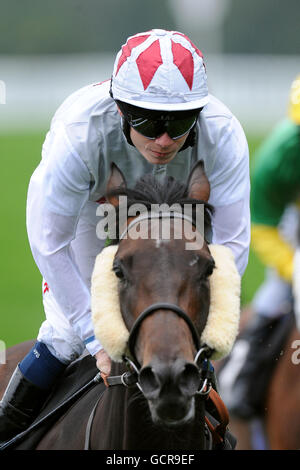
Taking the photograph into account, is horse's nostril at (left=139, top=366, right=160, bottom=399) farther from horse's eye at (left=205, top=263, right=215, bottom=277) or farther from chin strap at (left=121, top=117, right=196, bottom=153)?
chin strap at (left=121, top=117, right=196, bottom=153)

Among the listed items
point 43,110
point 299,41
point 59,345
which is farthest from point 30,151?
point 59,345

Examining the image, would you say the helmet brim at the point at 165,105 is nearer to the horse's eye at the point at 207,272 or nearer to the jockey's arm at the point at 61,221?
the jockey's arm at the point at 61,221

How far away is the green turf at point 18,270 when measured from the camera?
9766 millimetres

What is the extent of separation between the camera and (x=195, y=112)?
344 cm

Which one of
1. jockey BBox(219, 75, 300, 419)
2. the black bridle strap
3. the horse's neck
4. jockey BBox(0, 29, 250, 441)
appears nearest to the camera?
the black bridle strap

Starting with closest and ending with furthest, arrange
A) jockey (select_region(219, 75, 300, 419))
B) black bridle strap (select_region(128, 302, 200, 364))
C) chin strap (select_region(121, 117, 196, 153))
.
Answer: black bridle strap (select_region(128, 302, 200, 364)) < chin strap (select_region(121, 117, 196, 153)) < jockey (select_region(219, 75, 300, 419))

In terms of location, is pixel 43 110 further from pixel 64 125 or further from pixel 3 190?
pixel 64 125

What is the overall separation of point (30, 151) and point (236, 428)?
54.9 feet

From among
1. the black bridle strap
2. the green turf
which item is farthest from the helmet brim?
the green turf

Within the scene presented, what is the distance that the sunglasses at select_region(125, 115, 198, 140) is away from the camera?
11.2 ft

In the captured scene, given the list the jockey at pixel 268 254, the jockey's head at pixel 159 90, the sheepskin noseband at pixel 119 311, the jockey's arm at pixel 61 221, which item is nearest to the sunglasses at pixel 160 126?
the jockey's head at pixel 159 90

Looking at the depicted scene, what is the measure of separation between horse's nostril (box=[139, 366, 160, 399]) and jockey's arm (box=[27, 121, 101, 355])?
763mm

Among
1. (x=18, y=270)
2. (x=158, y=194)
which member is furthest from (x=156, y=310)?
(x=18, y=270)

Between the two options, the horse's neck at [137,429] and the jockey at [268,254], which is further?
the jockey at [268,254]
